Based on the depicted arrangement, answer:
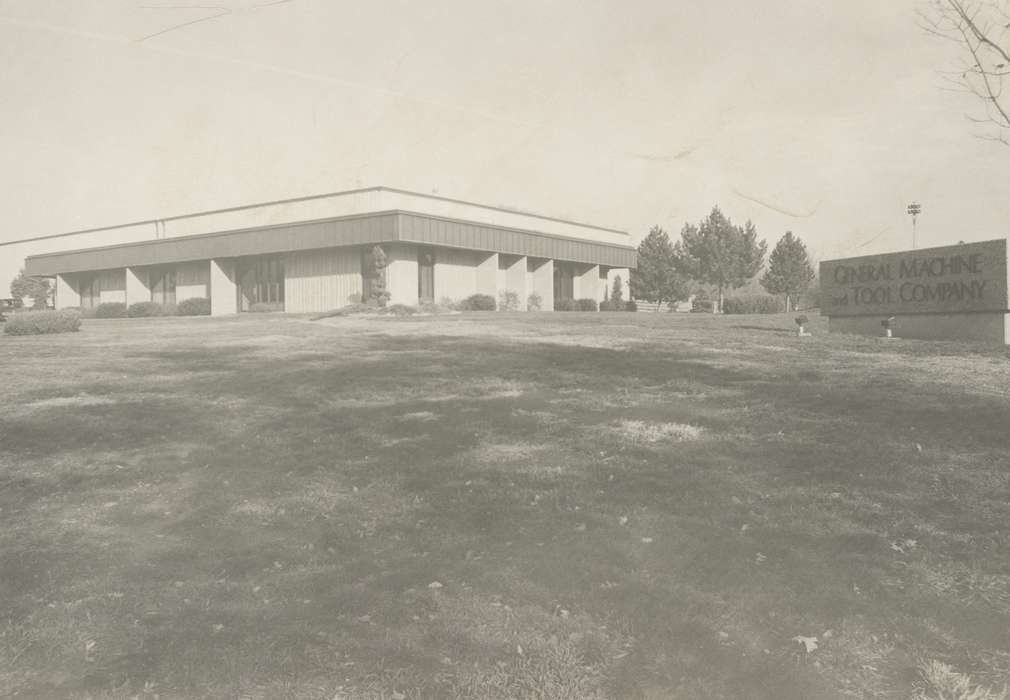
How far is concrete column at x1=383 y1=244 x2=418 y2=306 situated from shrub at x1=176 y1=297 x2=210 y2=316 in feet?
48.2

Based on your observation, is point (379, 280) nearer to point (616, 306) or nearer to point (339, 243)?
point (339, 243)

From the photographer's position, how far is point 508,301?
138 ft

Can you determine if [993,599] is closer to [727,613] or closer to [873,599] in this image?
[873,599]

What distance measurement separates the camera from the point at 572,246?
158 ft

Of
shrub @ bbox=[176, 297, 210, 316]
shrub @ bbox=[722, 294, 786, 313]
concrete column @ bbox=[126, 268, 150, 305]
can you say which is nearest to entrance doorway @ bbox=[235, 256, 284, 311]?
shrub @ bbox=[176, 297, 210, 316]

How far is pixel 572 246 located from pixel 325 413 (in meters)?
40.5

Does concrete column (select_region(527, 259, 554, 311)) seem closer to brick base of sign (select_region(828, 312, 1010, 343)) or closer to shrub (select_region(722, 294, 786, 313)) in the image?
shrub (select_region(722, 294, 786, 313))

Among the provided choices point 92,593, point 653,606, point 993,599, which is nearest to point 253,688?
point 92,593

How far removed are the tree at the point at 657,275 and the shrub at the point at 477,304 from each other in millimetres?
26829

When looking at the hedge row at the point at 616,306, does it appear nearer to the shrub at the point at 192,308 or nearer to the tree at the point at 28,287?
the shrub at the point at 192,308

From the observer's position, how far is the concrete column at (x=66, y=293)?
54812 mm

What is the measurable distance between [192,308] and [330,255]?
36.2 feet

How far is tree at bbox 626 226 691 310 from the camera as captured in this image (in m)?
62.1

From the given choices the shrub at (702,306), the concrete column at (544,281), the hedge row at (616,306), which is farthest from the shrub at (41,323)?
the shrub at (702,306)
